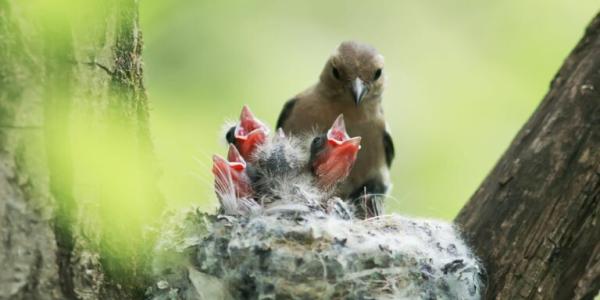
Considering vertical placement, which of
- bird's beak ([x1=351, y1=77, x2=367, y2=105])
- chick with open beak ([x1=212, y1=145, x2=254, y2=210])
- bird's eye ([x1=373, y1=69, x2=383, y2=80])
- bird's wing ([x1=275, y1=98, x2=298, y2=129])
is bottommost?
chick with open beak ([x1=212, y1=145, x2=254, y2=210])

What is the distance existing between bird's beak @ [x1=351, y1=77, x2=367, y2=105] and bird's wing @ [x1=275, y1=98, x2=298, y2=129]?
0.47m

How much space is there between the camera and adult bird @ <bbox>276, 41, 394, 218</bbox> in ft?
18.0

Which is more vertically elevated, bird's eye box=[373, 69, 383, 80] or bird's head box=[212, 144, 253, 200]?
bird's eye box=[373, 69, 383, 80]

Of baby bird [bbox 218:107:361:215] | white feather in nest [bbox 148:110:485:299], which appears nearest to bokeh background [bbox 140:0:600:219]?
baby bird [bbox 218:107:361:215]

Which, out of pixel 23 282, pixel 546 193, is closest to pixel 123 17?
pixel 23 282

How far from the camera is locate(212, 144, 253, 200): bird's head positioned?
142 inches

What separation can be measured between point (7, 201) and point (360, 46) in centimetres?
372

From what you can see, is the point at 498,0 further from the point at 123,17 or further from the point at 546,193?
the point at 123,17

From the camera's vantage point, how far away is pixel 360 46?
5.58m

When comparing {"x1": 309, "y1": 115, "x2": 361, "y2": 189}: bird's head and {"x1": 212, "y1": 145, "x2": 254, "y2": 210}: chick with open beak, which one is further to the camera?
{"x1": 309, "y1": 115, "x2": 361, "y2": 189}: bird's head

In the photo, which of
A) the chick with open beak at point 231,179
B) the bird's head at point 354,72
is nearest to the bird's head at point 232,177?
the chick with open beak at point 231,179

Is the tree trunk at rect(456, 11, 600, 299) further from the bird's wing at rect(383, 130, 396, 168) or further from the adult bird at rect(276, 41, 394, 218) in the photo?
the bird's wing at rect(383, 130, 396, 168)

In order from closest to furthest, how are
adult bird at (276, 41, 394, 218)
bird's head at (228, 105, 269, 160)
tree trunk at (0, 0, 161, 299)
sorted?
tree trunk at (0, 0, 161, 299) < bird's head at (228, 105, 269, 160) < adult bird at (276, 41, 394, 218)

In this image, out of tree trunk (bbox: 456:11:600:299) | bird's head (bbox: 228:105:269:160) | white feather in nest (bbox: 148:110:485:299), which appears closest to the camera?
white feather in nest (bbox: 148:110:485:299)
